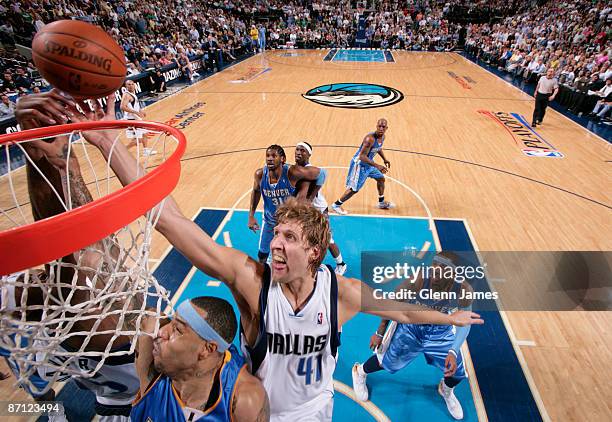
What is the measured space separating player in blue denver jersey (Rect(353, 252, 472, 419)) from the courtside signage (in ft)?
22.3

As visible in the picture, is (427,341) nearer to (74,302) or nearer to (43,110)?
(74,302)

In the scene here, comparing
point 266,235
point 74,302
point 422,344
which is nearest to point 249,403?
Result: point 74,302

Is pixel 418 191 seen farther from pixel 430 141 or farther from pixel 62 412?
pixel 62 412

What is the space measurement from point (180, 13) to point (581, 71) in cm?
1953

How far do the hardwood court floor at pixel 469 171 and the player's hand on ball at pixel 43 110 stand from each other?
3171 mm

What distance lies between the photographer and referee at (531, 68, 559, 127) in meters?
9.23

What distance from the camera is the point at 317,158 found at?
7961mm

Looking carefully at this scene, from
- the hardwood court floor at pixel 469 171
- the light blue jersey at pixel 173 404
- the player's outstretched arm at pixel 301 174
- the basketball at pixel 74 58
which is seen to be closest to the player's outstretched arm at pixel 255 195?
the player's outstretched arm at pixel 301 174

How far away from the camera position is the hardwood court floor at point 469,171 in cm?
369

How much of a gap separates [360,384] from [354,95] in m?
11.2

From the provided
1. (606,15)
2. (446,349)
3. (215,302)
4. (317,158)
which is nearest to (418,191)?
(317,158)

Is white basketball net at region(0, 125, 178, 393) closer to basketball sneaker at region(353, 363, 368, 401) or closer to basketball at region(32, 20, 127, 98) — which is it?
basketball at region(32, 20, 127, 98)

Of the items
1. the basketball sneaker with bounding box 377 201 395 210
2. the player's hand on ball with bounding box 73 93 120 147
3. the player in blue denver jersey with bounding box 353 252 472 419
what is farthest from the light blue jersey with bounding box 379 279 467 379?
the basketball sneaker with bounding box 377 201 395 210

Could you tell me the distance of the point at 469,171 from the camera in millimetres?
7492
